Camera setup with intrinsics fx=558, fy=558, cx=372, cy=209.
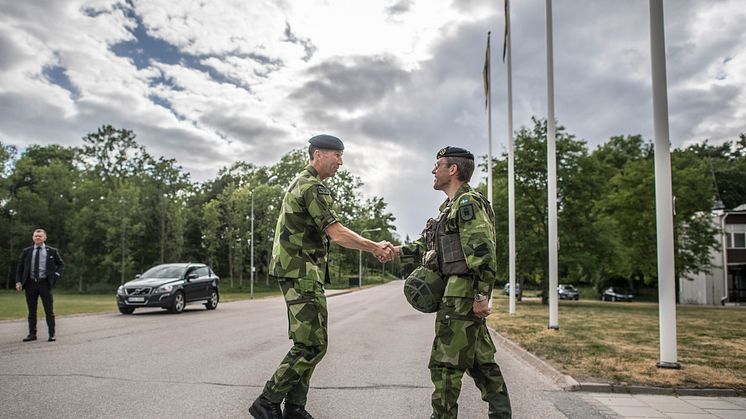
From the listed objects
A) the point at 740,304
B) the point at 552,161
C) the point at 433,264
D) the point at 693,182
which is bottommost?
the point at 740,304

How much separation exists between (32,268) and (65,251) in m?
53.2

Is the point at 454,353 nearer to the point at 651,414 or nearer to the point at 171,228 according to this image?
the point at 651,414

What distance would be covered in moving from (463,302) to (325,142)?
1.69m

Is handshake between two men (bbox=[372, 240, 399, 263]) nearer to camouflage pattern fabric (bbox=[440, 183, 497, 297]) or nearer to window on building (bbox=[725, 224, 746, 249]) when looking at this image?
camouflage pattern fabric (bbox=[440, 183, 497, 297])

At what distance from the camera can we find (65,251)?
56.4m

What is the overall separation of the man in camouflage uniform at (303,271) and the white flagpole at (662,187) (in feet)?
17.0

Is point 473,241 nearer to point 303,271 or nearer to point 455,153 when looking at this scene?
point 455,153

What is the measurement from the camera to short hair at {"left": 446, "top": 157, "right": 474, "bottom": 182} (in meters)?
4.23

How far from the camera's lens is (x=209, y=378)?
633 cm

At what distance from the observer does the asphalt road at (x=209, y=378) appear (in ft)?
16.2

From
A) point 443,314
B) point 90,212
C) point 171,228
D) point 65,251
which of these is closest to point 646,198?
point 443,314

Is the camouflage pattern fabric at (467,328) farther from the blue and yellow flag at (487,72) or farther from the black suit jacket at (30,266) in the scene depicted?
the blue and yellow flag at (487,72)

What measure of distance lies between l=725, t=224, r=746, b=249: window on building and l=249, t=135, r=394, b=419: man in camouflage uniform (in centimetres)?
5252

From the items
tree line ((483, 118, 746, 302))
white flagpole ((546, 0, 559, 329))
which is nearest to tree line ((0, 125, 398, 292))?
tree line ((483, 118, 746, 302))
